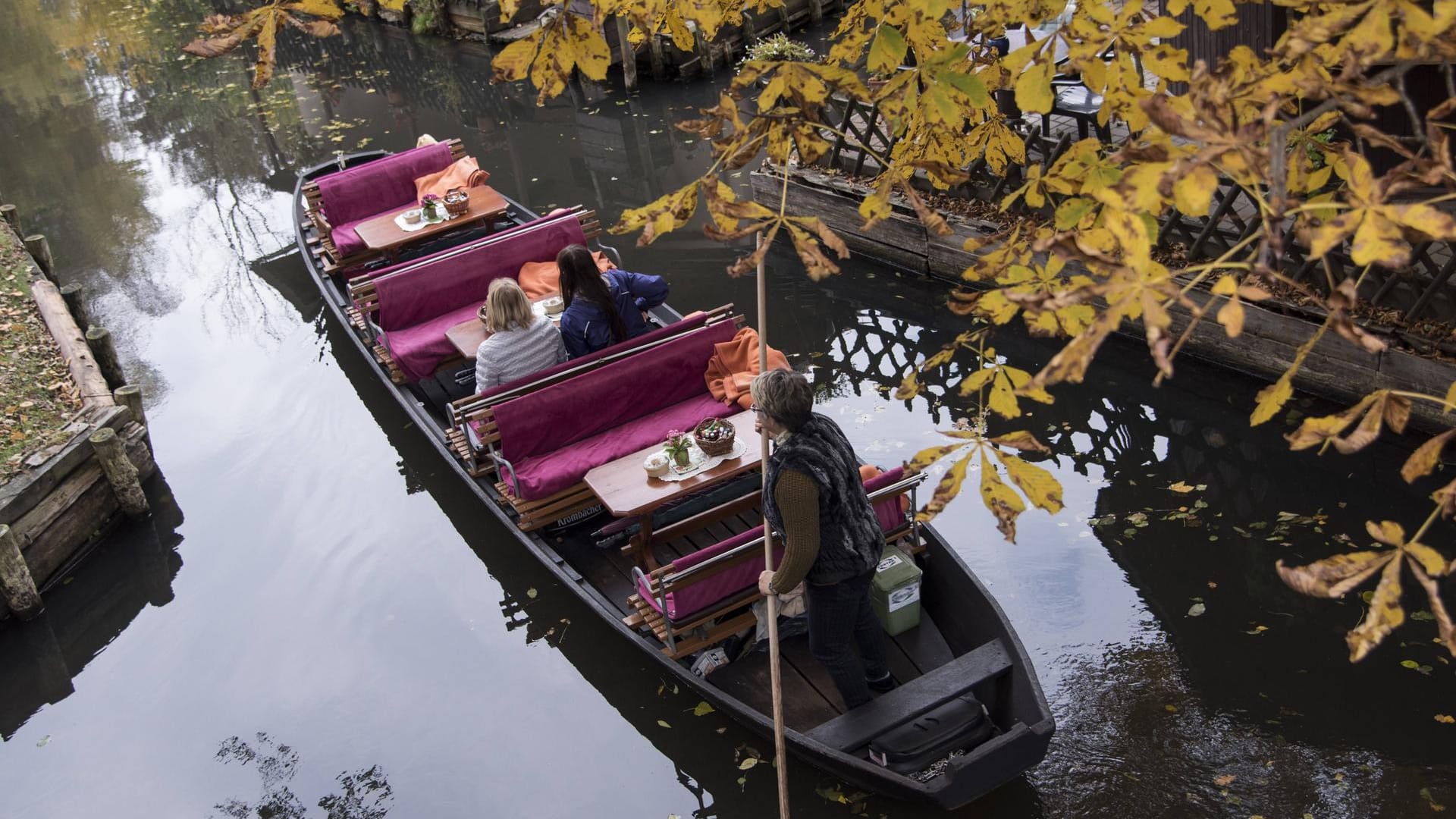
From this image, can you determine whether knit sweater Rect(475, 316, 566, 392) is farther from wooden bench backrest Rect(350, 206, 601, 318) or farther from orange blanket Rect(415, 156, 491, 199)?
orange blanket Rect(415, 156, 491, 199)

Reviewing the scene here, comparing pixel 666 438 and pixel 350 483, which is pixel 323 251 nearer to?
pixel 350 483

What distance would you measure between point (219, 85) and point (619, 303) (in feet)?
54.8

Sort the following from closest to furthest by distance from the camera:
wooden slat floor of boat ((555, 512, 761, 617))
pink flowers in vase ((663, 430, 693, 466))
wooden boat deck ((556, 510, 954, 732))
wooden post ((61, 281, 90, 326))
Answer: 1. wooden boat deck ((556, 510, 954, 732))
2. pink flowers in vase ((663, 430, 693, 466))
3. wooden slat floor of boat ((555, 512, 761, 617))
4. wooden post ((61, 281, 90, 326))

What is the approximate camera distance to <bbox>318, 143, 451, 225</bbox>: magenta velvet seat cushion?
1227cm

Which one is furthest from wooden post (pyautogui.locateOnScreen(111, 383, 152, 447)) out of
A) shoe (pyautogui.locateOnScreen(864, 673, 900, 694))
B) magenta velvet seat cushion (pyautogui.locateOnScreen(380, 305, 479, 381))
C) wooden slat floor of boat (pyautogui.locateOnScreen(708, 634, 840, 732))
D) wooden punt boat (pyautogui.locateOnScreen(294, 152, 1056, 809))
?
shoe (pyautogui.locateOnScreen(864, 673, 900, 694))

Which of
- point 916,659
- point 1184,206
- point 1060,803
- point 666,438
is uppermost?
point 1184,206

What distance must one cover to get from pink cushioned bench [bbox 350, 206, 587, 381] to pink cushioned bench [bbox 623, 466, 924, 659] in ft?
12.4

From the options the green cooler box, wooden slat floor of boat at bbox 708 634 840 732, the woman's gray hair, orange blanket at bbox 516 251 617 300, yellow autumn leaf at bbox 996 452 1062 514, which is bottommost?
wooden slat floor of boat at bbox 708 634 840 732

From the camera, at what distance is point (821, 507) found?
5.47 meters

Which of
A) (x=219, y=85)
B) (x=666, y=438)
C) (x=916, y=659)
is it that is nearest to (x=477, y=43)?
(x=219, y=85)

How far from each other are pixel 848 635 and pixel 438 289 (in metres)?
5.61

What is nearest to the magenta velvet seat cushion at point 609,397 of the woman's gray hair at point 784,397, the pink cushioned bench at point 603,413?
the pink cushioned bench at point 603,413

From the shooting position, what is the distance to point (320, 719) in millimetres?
7727

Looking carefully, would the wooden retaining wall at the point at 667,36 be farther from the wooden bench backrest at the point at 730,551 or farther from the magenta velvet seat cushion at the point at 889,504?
the magenta velvet seat cushion at the point at 889,504
